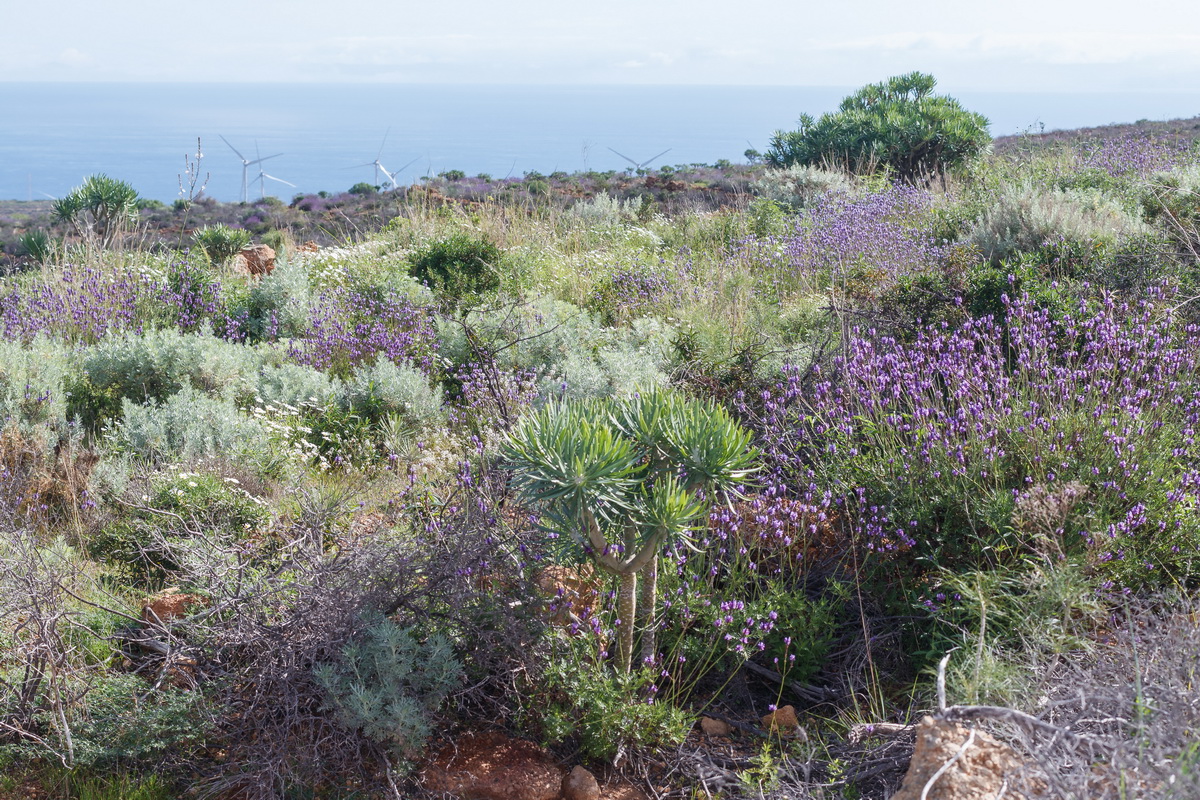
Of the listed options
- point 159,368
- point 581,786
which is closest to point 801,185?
point 159,368

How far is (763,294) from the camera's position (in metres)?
7.82

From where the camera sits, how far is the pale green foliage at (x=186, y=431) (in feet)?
15.2

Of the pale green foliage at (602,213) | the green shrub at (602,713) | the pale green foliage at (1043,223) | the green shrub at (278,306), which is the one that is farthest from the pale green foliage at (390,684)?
the pale green foliage at (602,213)

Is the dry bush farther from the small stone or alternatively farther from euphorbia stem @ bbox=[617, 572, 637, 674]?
the small stone

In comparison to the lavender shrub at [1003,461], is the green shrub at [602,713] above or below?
below

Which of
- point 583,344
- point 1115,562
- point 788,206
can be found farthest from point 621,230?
point 1115,562

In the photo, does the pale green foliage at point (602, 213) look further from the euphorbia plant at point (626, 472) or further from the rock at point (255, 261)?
the euphorbia plant at point (626, 472)

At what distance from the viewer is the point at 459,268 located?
26.3 feet

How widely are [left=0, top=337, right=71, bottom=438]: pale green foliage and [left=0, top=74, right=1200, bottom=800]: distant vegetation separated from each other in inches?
1.2

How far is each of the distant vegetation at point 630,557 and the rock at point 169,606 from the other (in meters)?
0.01

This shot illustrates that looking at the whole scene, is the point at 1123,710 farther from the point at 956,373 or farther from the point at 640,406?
the point at 956,373

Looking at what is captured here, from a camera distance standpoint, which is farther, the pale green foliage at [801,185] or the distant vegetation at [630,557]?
the pale green foliage at [801,185]

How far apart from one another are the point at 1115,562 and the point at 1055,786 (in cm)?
140

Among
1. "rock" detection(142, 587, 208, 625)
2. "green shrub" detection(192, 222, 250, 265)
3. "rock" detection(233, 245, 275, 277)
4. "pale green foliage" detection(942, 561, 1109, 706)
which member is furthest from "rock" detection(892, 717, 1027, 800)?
"green shrub" detection(192, 222, 250, 265)
